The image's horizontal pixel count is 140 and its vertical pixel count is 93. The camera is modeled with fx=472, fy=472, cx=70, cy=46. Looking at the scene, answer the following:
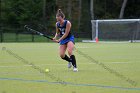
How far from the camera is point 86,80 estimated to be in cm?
1183

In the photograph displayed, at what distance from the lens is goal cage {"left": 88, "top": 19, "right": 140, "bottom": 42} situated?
42850 millimetres

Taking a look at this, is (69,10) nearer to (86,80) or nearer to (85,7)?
(85,7)

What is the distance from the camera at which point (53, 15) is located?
56.1 meters

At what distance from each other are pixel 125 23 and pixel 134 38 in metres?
Answer: 2.05

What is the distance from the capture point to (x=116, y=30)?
4375cm

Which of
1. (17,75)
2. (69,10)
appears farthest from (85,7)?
(17,75)

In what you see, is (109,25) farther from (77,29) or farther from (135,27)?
(77,29)

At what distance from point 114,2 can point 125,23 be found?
1803 centimetres

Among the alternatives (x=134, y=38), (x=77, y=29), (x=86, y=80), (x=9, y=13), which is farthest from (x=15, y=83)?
(x=9, y=13)

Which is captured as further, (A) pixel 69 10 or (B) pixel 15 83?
(A) pixel 69 10

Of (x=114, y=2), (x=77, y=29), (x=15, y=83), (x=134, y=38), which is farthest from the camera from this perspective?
(x=114, y=2)

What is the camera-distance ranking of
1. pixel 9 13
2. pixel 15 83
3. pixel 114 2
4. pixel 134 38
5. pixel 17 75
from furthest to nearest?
1. pixel 114 2
2. pixel 9 13
3. pixel 134 38
4. pixel 17 75
5. pixel 15 83

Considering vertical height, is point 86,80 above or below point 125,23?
above

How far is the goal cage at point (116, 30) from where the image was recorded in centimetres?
4285
